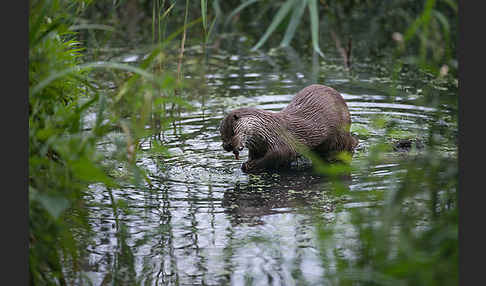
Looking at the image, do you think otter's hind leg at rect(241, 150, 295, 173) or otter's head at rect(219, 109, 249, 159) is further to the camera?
otter's hind leg at rect(241, 150, 295, 173)

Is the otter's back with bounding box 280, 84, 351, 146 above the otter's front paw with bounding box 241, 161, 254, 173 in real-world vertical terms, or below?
above

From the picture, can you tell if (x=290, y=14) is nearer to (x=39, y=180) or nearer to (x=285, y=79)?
(x=39, y=180)

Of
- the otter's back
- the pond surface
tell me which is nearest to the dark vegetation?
the pond surface

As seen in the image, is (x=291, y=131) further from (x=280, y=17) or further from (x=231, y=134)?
(x=280, y=17)

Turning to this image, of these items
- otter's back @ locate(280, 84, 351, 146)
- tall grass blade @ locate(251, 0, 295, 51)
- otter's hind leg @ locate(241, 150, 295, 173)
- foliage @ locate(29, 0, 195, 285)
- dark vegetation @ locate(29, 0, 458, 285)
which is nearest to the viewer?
dark vegetation @ locate(29, 0, 458, 285)

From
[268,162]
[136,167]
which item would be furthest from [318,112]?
[136,167]

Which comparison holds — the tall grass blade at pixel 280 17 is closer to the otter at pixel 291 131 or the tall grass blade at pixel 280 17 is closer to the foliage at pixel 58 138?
the foliage at pixel 58 138

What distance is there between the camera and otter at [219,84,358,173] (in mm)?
5445

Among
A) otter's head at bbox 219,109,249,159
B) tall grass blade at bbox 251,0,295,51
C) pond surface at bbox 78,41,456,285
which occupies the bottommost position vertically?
pond surface at bbox 78,41,456,285

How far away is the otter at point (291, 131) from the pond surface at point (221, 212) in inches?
7.1

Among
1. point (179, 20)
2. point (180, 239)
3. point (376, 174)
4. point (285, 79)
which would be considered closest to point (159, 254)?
point (180, 239)

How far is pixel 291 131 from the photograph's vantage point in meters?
5.73

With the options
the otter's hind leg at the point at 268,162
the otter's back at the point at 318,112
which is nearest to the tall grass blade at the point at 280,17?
the otter's hind leg at the point at 268,162

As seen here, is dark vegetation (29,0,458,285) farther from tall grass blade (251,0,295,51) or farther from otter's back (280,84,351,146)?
otter's back (280,84,351,146)
